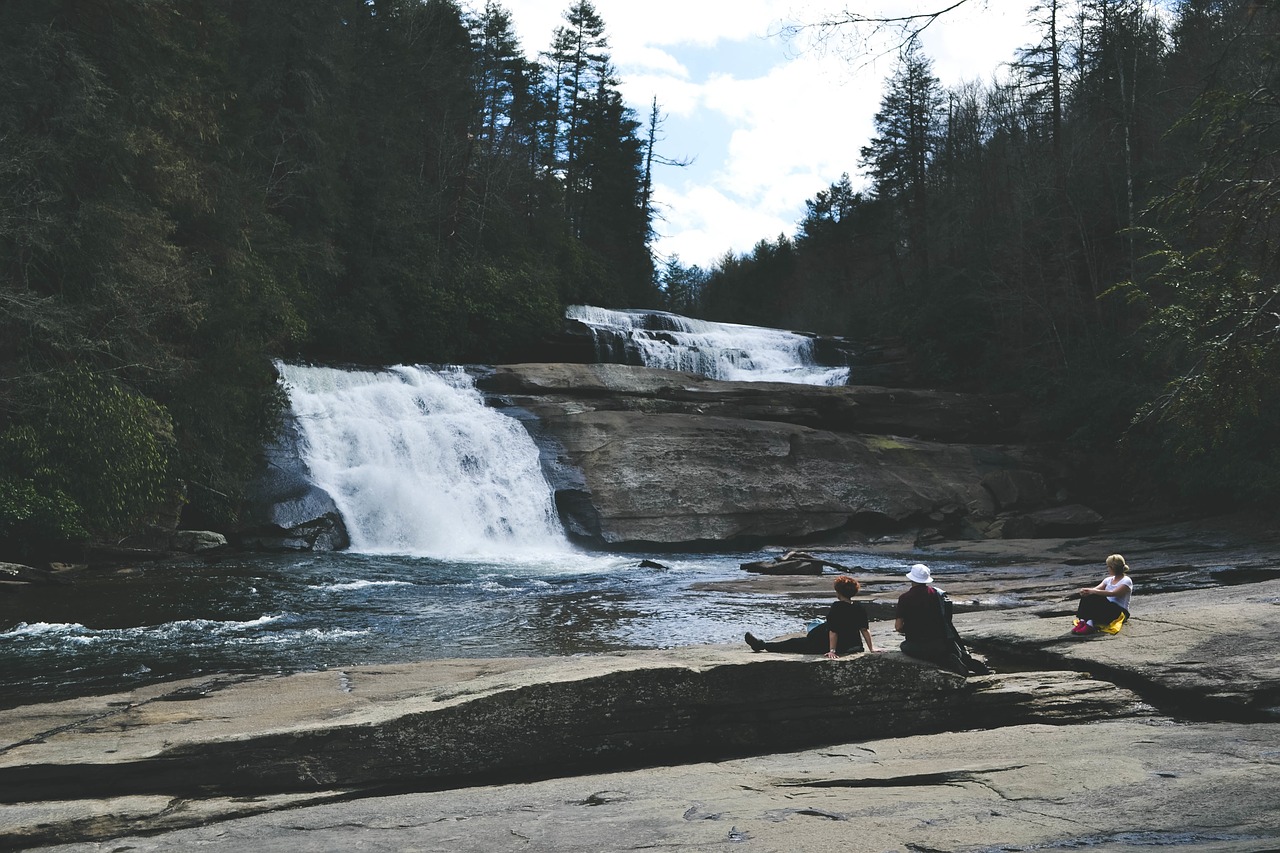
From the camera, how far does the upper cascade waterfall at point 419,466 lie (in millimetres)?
21156

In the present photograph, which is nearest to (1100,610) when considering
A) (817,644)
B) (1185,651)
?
(1185,651)

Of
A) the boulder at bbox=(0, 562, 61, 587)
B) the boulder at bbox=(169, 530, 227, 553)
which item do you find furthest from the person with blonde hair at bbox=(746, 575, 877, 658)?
the boulder at bbox=(169, 530, 227, 553)

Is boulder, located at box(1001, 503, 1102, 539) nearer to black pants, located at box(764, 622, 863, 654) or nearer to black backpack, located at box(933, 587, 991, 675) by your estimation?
black pants, located at box(764, 622, 863, 654)

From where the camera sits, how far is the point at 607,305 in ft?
141

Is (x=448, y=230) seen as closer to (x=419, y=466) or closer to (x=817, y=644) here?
(x=419, y=466)

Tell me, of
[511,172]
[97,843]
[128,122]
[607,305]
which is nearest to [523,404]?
[128,122]

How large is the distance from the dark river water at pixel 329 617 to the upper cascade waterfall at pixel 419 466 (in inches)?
97.3

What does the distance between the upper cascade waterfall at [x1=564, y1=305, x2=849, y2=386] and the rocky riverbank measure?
83.4ft

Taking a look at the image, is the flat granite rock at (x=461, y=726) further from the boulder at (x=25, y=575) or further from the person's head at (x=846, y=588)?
the boulder at (x=25, y=575)

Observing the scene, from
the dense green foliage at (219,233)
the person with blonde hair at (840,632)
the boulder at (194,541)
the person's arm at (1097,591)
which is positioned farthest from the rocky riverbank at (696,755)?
the boulder at (194,541)

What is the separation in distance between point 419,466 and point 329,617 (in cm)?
987

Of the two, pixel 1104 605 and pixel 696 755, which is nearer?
pixel 696 755

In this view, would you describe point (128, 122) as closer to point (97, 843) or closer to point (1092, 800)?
point (97, 843)

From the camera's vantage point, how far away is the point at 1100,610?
8039 mm
